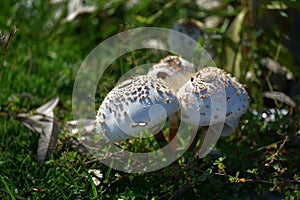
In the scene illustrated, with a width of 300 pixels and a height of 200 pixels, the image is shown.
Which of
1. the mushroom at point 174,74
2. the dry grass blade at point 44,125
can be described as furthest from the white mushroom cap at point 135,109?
the dry grass blade at point 44,125

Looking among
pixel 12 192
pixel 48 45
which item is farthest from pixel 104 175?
pixel 48 45

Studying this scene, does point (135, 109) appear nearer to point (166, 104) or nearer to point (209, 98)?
point (166, 104)

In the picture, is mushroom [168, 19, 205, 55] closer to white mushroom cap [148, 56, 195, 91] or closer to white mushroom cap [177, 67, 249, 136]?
white mushroom cap [148, 56, 195, 91]

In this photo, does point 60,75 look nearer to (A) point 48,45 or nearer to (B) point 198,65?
(A) point 48,45

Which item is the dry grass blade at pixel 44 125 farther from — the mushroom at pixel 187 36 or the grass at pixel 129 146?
the mushroom at pixel 187 36

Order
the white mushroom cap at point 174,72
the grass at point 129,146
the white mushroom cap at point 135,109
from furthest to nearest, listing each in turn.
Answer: the white mushroom cap at point 174,72 < the grass at point 129,146 < the white mushroom cap at point 135,109

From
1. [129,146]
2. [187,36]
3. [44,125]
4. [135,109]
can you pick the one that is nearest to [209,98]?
[135,109]
